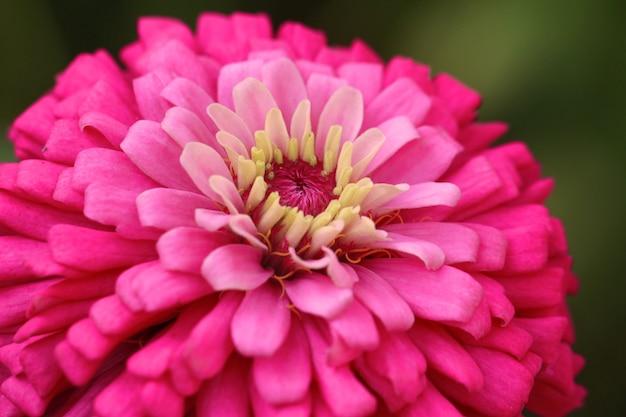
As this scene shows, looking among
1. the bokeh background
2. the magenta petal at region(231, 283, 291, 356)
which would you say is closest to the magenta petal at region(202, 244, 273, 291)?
the magenta petal at region(231, 283, 291, 356)

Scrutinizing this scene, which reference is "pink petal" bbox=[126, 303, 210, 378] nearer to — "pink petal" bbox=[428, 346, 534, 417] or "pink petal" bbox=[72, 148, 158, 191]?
"pink petal" bbox=[72, 148, 158, 191]

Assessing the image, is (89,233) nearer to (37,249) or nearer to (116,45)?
(37,249)

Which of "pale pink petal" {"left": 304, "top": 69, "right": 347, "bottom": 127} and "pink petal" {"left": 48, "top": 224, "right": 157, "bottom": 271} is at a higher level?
"pale pink petal" {"left": 304, "top": 69, "right": 347, "bottom": 127}

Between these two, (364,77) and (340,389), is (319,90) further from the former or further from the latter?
(340,389)

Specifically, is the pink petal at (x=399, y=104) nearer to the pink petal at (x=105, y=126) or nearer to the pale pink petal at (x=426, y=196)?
the pale pink petal at (x=426, y=196)

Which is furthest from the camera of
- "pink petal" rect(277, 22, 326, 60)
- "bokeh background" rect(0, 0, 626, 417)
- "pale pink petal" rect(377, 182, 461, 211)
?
"bokeh background" rect(0, 0, 626, 417)

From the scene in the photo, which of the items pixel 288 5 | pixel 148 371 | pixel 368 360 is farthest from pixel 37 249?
pixel 288 5

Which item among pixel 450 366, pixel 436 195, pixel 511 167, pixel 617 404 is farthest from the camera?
pixel 617 404
